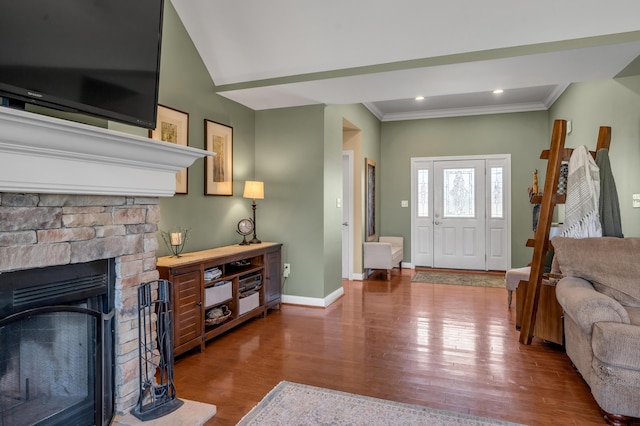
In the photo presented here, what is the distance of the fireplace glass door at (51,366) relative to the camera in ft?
5.40

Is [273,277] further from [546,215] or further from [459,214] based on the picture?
[459,214]

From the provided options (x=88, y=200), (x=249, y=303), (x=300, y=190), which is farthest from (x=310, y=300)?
(x=88, y=200)

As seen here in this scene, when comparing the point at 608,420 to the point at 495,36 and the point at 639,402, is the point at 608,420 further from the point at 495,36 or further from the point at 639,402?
the point at 495,36

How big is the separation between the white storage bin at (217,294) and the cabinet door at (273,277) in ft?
2.10

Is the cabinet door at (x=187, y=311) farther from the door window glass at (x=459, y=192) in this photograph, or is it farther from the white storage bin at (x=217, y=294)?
the door window glass at (x=459, y=192)

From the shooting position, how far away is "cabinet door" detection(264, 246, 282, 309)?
13.7ft

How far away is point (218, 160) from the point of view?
3.97 metres

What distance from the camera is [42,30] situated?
60.9 inches

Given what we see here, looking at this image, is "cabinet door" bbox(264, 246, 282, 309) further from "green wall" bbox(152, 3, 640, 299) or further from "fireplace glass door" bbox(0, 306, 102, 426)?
"fireplace glass door" bbox(0, 306, 102, 426)

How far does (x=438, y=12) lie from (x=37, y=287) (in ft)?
9.97

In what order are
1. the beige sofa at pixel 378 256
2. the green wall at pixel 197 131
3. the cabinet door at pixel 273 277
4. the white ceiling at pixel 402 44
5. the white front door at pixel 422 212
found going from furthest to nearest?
the white front door at pixel 422 212 → the beige sofa at pixel 378 256 → the cabinet door at pixel 273 277 → the green wall at pixel 197 131 → the white ceiling at pixel 402 44

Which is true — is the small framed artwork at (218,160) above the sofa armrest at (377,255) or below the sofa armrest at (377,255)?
above

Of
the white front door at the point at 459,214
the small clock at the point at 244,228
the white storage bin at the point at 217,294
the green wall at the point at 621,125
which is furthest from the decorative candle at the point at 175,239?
the white front door at the point at 459,214

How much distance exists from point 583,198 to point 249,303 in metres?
3.06
